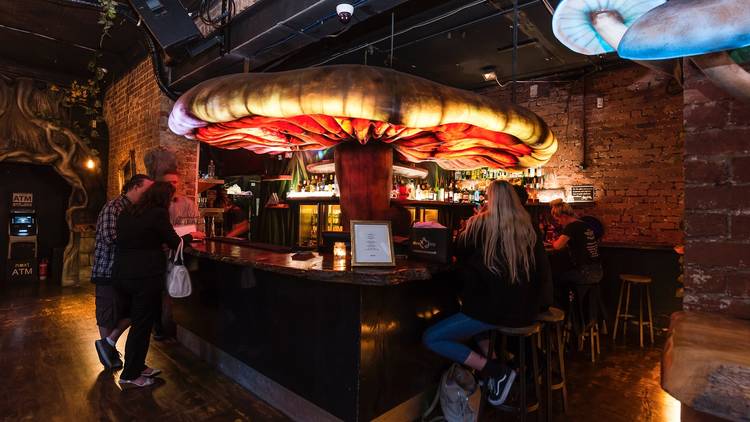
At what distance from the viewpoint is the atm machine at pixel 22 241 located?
7.20 meters

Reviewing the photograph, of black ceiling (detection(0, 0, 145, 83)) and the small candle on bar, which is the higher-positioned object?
black ceiling (detection(0, 0, 145, 83))

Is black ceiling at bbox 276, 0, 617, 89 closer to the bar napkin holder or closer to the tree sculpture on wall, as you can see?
the bar napkin holder

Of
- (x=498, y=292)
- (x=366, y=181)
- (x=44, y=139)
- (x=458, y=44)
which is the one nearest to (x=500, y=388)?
(x=498, y=292)

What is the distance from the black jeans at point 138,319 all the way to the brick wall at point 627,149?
18.9 feet

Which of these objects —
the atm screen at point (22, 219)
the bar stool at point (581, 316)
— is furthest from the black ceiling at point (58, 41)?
the bar stool at point (581, 316)

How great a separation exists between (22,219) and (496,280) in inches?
344

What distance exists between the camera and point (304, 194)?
7426 mm

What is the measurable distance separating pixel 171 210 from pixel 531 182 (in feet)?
17.4

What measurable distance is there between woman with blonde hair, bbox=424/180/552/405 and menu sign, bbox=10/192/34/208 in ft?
28.1

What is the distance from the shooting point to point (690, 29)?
60cm

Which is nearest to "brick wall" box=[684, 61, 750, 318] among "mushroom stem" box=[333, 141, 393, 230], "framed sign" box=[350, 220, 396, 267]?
"framed sign" box=[350, 220, 396, 267]

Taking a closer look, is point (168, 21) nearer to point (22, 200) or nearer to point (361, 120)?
point (361, 120)

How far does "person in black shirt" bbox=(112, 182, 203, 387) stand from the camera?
2932 millimetres

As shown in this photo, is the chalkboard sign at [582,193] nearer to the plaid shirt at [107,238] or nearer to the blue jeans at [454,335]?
the blue jeans at [454,335]
